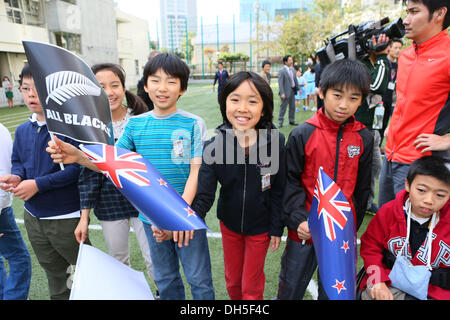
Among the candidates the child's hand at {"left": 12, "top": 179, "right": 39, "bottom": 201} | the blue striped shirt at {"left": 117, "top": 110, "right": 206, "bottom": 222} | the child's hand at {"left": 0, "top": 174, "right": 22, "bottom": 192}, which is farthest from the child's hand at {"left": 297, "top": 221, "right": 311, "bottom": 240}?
the child's hand at {"left": 0, "top": 174, "right": 22, "bottom": 192}

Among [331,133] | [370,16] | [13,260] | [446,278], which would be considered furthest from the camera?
[370,16]

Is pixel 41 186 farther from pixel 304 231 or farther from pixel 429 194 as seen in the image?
pixel 429 194

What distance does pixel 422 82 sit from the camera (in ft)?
5.85

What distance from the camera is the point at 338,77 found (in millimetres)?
1563

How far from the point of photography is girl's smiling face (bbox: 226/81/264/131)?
62.4 inches

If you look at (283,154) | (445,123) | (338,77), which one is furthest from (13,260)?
(445,123)

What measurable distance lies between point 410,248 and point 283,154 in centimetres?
85

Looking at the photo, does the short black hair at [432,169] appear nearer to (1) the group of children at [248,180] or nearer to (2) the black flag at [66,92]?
(1) the group of children at [248,180]

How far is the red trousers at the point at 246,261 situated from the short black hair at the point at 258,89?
67 centimetres

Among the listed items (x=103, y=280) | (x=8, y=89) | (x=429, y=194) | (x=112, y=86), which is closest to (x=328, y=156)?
(x=429, y=194)

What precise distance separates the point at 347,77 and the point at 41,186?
180 centimetres

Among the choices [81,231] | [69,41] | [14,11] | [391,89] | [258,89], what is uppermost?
[14,11]

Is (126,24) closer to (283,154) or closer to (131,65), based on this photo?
(131,65)

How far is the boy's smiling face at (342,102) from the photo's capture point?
1567mm
